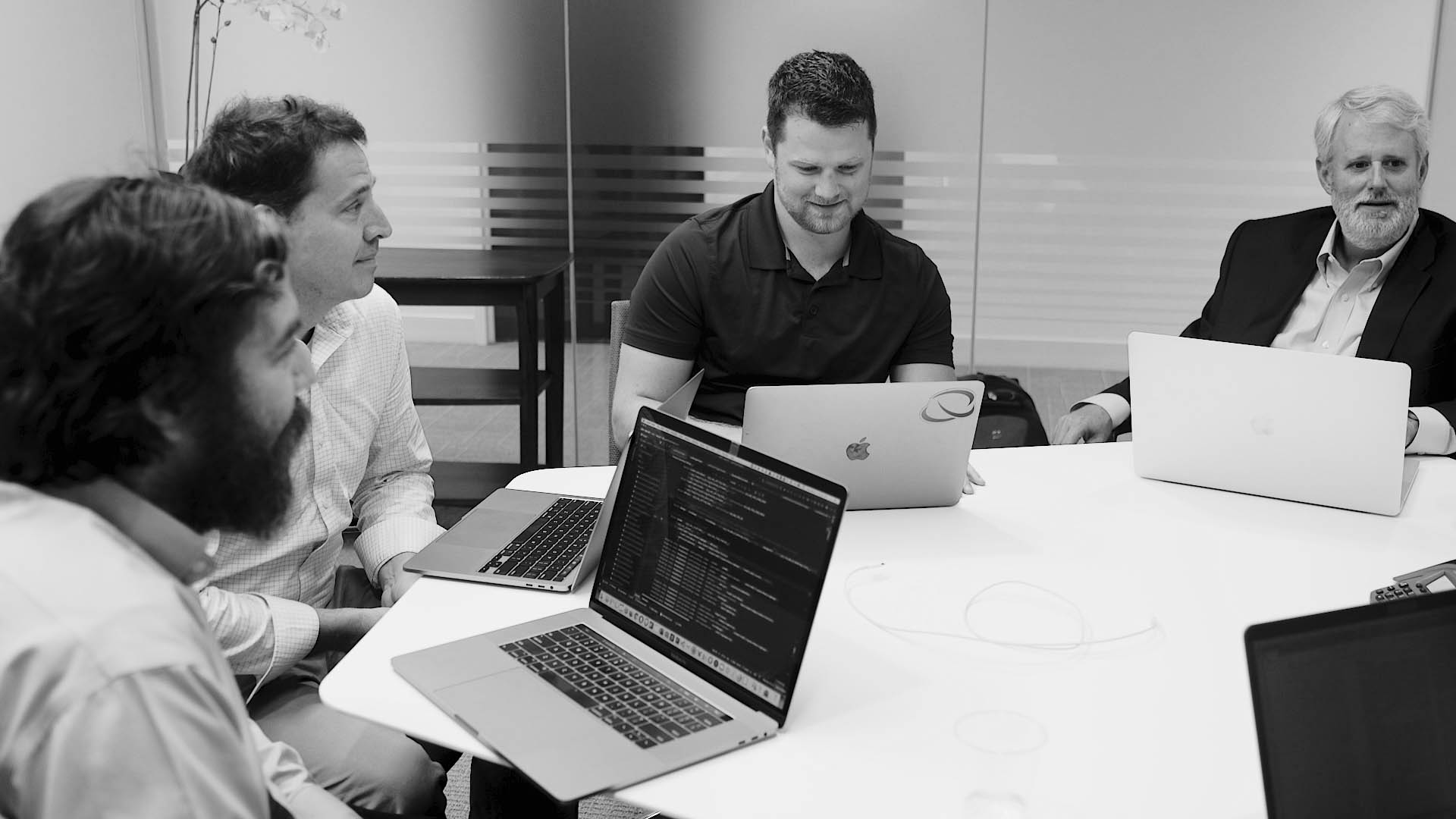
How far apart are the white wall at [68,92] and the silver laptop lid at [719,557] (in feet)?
9.66

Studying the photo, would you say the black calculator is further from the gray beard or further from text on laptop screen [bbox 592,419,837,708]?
the gray beard

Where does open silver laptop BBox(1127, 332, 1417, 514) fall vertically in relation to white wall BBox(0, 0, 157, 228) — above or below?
below

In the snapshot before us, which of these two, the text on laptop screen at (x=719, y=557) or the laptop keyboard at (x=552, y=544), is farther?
Result: the laptop keyboard at (x=552, y=544)

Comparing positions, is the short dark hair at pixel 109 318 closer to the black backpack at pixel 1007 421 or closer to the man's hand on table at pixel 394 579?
the man's hand on table at pixel 394 579

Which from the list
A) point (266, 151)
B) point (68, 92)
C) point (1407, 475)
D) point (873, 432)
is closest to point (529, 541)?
point (873, 432)

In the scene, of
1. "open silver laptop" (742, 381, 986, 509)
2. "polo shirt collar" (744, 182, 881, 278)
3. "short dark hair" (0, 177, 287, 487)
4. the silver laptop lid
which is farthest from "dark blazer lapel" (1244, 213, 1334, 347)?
"short dark hair" (0, 177, 287, 487)

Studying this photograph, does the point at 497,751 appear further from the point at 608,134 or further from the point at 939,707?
the point at 608,134

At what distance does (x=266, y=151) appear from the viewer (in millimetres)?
1772

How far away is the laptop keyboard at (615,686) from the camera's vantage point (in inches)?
50.4

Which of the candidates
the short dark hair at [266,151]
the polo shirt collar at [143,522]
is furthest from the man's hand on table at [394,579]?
the polo shirt collar at [143,522]

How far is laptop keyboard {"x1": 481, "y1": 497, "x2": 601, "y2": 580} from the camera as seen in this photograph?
166 centimetres

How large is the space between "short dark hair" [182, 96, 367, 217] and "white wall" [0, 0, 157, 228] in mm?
2216

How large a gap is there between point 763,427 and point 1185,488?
779mm

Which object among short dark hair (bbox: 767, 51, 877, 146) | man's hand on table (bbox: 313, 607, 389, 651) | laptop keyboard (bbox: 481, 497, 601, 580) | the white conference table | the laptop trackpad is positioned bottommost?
man's hand on table (bbox: 313, 607, 389, 651)
